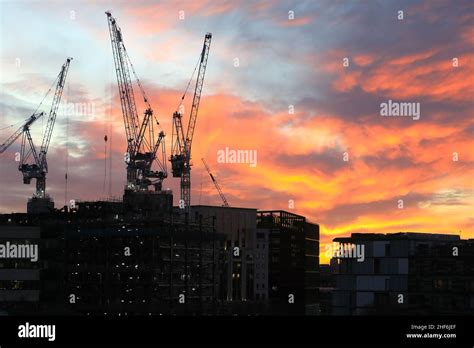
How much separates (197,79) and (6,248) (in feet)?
195

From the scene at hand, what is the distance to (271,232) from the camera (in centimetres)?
19400

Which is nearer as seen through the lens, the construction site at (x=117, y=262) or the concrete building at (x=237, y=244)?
the construction site at (x=117, y=262)

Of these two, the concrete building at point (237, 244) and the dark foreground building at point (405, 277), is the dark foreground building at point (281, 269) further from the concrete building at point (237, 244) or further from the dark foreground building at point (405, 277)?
the dark foreground building at point (405, 277)

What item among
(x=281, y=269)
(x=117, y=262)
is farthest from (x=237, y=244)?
(x=117, y=262)

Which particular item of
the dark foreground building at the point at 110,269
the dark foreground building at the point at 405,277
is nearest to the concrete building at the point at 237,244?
the dark foreground building at the point at 110,269

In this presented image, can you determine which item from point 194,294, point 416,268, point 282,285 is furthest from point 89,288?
point 282,285

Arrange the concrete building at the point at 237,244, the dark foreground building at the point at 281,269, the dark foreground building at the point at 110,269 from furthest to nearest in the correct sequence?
the dark foreground building at the point at 281,269
the concrete building at the point at 237,244
the dark foreground building at the point at 110,269

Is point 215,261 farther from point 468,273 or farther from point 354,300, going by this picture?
point 468,273

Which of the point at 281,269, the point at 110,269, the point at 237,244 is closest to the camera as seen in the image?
the point at 110,269

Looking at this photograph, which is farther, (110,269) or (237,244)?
(237,244)

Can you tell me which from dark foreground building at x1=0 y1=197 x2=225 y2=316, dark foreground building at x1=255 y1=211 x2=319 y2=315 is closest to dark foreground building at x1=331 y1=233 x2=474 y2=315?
dark foreground building at x1=0 y1=197 x2=225 y2=316

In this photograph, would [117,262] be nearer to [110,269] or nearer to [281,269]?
[110,269]

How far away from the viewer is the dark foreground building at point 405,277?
84875 mm

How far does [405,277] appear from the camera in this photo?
89.2m
